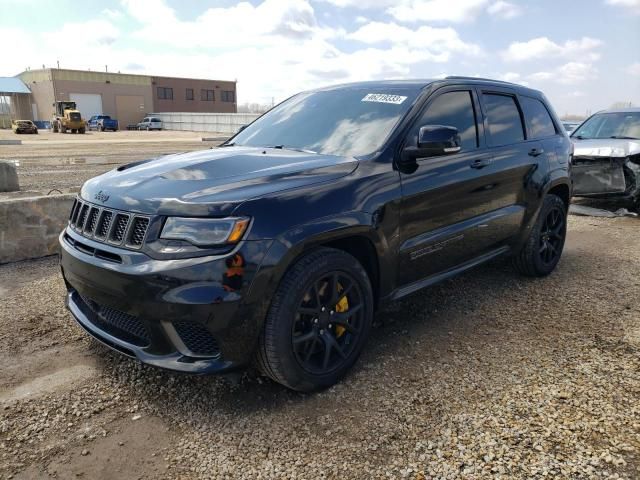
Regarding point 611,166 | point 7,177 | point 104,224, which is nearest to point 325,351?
point 104,224

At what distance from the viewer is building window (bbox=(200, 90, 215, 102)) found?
250 ft

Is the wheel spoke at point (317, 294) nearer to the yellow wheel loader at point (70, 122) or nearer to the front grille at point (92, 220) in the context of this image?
the front grille at point (92, 220)

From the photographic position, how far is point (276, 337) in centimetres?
262

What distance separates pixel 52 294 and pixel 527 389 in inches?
154

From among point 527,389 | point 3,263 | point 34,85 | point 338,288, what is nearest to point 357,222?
point 338,288

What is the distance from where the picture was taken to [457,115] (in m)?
3.88

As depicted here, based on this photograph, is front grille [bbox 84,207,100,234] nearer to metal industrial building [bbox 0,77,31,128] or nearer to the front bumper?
the front bumper

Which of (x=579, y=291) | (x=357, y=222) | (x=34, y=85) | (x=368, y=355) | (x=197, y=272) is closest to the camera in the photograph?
(x=197, y=272)

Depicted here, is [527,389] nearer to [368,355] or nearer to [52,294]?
[368,355]

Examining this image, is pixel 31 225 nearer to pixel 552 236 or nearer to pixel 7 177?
pixel 7 177

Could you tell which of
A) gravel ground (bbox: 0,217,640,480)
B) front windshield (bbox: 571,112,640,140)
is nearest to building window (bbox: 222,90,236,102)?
front windshield (bbox: 571,112,640,140)

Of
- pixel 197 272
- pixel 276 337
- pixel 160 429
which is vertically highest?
pixel 197 272

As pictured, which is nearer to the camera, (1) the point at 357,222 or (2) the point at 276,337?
(2) the point at 276,337

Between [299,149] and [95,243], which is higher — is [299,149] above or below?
above
